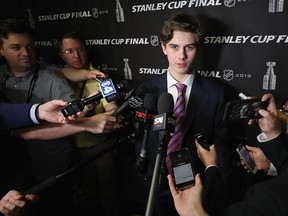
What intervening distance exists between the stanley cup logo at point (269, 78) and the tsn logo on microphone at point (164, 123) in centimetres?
97

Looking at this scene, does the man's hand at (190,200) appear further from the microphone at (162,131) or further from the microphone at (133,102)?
the microphone at (133,102)

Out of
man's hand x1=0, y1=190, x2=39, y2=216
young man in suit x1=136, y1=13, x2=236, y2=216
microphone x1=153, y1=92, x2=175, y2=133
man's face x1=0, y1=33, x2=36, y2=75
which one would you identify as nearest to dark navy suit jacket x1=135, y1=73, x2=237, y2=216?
young man in suit x1=136, y1=13, x2=236, y2=216

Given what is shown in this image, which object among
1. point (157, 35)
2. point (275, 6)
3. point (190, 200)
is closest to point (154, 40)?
point (157, 35)

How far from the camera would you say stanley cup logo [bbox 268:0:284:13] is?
1393 mm

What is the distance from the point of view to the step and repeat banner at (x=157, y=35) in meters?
1.48

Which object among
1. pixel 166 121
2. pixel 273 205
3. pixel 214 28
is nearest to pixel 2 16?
pixel 214 28

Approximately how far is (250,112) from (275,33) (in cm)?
79

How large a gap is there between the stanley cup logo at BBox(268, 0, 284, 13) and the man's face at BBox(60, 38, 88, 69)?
56.0 inches

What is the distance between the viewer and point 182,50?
1.38 meters

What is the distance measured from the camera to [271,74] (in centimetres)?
153

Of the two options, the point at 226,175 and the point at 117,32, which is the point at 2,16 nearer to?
the point at 117,32

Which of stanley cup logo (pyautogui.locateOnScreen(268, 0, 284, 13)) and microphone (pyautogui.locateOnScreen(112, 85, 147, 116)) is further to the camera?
stanley cup logo (pyautogui.locateOnScreen(268, 0, 284, 13))

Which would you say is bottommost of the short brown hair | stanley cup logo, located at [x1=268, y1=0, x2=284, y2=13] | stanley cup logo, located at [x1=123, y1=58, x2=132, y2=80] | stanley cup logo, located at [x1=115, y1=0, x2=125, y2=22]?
stanley cup logo, located at [x1=123, y1=58, x2=132, y2=80]

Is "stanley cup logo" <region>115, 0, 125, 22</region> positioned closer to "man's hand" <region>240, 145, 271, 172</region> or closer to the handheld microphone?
the handheld microphone
